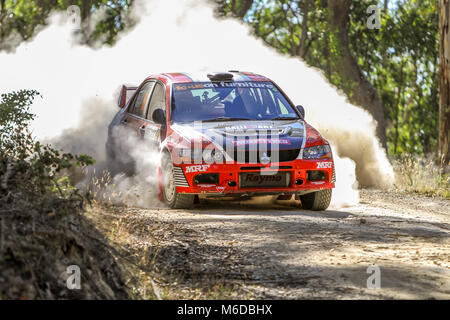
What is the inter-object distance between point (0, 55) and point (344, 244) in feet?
53.9

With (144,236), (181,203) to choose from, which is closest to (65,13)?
(181,203)

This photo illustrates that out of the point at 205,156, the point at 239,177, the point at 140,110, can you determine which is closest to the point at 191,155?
the point at 205,156

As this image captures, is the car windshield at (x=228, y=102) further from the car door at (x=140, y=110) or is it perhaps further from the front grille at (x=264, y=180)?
the front grille at (x=264, y=180)

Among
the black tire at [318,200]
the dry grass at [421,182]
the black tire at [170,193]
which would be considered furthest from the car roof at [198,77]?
the dry grass at [421,182]

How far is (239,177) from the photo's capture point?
9.91m

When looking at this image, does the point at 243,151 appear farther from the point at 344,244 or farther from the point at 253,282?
the point at 253,282

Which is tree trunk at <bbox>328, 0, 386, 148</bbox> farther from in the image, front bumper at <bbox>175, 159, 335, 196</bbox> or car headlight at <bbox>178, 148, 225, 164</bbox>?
car headlight at <bbox>178, 148, 225, 164</bbox>

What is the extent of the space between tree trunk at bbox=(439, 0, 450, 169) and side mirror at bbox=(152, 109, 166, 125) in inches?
330

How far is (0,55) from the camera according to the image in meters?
22.5

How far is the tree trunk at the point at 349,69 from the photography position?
73.8ft

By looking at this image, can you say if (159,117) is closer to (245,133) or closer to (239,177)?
(245,133)

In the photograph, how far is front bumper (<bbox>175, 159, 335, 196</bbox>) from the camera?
32.4ft

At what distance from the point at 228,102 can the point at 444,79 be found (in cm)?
774

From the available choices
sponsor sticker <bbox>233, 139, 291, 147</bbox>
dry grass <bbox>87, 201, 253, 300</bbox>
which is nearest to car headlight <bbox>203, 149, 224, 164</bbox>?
sponsor sticker <bbox>233, 139, 291, 147</bbox>
